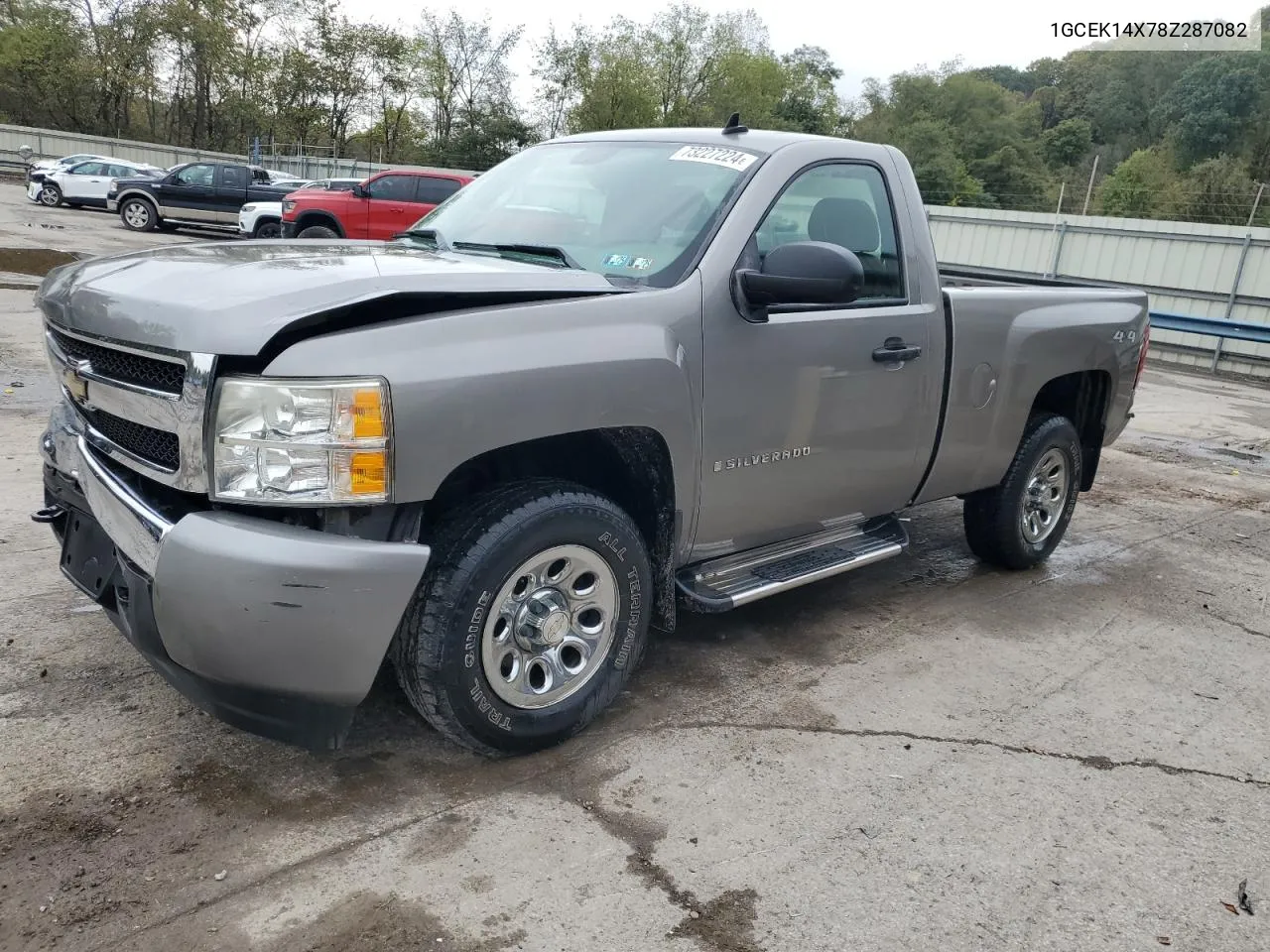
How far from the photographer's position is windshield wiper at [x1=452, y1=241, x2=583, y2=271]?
3.53 m

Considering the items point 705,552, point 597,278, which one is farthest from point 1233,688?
point 597,278

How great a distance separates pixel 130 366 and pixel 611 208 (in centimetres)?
174

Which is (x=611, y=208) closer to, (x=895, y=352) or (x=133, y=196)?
(x=895, y=352)

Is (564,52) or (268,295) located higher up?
(564,52)

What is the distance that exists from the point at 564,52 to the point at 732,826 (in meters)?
58.0

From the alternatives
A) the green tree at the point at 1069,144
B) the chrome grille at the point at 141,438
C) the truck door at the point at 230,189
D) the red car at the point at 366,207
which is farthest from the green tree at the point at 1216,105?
the chrome grille at the point at 141,438

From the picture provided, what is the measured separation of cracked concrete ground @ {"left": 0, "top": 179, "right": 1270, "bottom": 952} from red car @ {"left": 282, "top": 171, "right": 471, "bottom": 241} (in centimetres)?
1348

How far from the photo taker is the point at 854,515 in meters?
4.21

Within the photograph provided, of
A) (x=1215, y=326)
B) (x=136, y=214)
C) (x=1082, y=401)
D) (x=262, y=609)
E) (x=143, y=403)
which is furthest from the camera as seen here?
(x=136, y=214)

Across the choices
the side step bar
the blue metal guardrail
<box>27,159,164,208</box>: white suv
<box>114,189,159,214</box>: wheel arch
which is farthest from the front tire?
<box>27,159,164,208</box>: white suv

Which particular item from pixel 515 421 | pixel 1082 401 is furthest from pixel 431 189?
pixel 515 421

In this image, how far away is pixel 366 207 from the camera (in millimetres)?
17188

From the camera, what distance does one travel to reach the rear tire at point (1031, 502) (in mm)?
5035

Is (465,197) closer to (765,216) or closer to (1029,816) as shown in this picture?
(765,216)
